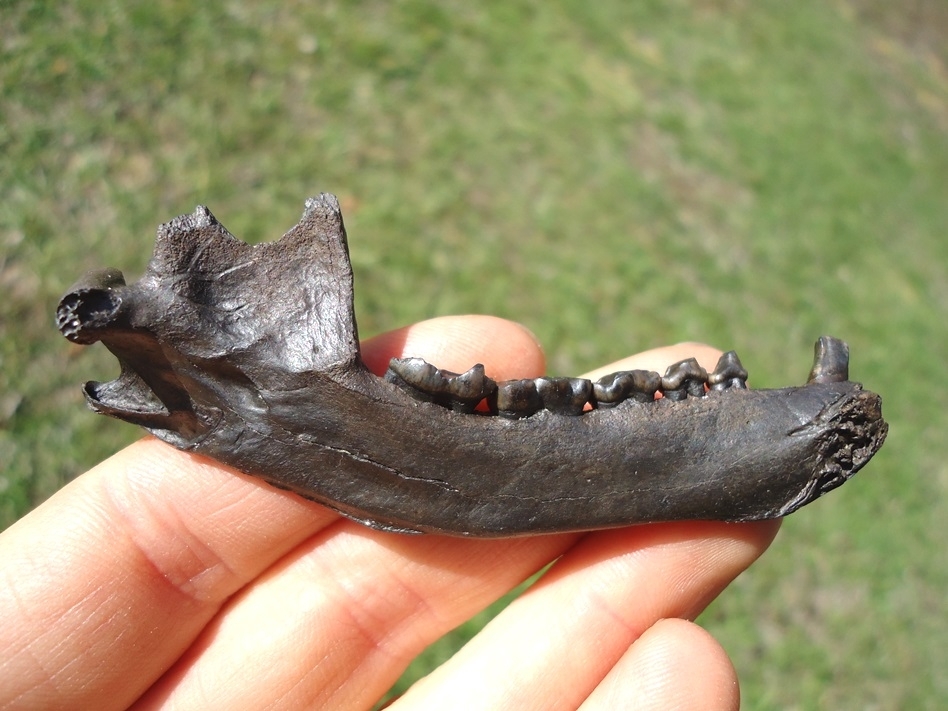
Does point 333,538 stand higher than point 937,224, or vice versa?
point 333,538

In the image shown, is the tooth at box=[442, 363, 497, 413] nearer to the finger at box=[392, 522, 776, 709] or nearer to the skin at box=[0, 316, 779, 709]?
the skin at box=[0, 316, 779, 709]

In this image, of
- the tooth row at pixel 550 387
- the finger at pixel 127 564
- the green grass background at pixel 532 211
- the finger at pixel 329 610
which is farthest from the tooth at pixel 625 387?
the green grass background at pixel 532 211

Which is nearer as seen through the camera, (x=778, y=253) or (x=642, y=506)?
(x=642, y=506)

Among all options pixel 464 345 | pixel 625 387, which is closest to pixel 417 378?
pixel 464 345

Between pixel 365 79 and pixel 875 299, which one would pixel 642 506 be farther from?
pixel 875 299

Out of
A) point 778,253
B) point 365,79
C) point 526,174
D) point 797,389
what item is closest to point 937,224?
point 778,253

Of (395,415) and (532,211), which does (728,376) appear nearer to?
(395,415)

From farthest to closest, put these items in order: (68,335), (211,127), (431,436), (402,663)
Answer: (211,127), (402,663), (431,436), (68,335)
